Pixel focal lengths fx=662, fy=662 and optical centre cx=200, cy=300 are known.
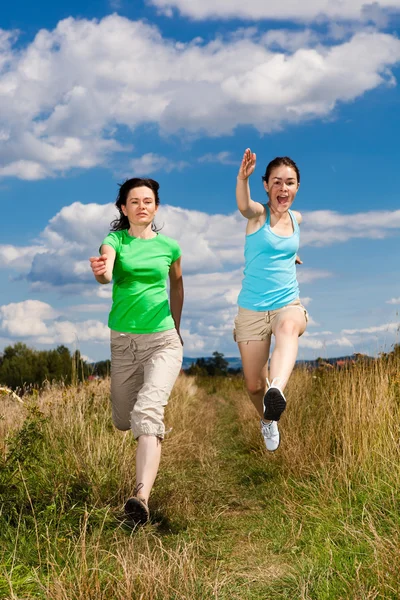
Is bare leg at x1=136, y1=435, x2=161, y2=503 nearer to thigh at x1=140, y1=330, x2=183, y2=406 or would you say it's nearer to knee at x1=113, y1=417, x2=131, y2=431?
thigh at x1=140, y1=330, x2=183, y2=406

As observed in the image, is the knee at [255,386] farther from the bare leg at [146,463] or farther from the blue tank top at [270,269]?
the bare leg at [146,463]

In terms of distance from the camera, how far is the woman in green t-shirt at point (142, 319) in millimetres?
4977

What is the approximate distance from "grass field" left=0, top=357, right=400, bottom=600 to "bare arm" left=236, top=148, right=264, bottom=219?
203 cm

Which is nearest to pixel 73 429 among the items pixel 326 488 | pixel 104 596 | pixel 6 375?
pixel 326 488

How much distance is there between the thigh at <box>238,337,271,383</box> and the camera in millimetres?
5910

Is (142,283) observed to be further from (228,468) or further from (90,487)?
(228,468)

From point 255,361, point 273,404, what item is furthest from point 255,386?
point 273,404

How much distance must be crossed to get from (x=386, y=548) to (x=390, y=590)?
27cm

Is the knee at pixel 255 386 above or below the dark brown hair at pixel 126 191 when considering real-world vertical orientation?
below

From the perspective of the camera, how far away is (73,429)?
624 centimetres

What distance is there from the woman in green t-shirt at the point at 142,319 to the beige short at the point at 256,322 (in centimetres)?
58

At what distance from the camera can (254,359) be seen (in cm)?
595

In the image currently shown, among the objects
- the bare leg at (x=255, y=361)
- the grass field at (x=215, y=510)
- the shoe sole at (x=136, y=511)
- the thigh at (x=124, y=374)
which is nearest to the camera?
the grass field at (x=215, y=510)

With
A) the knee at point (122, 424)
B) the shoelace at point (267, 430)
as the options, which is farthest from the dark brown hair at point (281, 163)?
the knee at point (122, 424)
